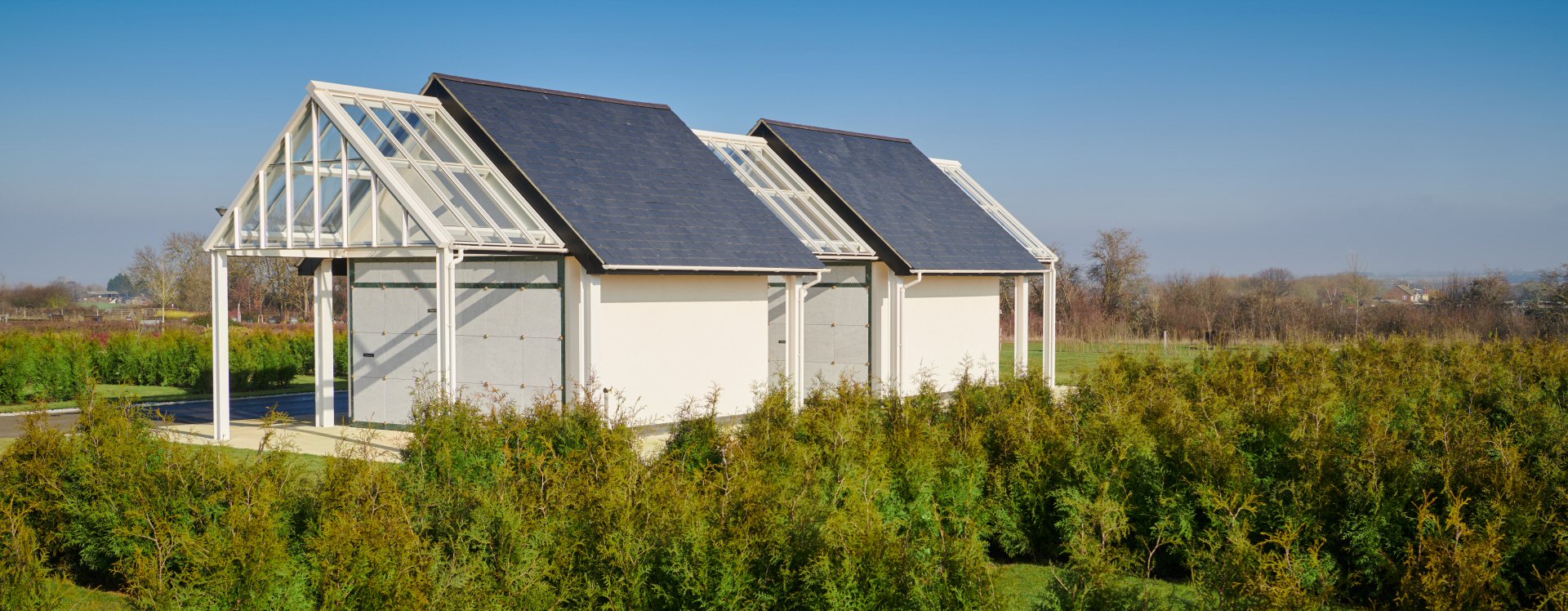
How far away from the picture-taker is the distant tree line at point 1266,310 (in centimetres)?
3547

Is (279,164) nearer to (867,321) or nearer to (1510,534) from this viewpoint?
(867,321)

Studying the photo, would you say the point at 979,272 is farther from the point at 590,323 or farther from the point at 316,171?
the point at 316,171

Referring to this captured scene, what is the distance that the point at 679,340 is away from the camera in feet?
58.0

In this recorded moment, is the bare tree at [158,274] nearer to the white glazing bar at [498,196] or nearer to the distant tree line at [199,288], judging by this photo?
the distant tree line at [199,288]

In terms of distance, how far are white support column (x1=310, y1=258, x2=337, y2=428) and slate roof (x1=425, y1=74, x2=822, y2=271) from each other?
346 cm

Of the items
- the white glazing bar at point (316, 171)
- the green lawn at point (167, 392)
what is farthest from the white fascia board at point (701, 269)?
the green lawn at point (167, 392)

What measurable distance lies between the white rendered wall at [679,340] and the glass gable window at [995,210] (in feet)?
28.9

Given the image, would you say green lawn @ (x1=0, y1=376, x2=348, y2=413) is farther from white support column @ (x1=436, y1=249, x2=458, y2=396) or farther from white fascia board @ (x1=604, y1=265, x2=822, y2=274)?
white fascia board @ (x1=604, y1=265, x2=822, y2=274)

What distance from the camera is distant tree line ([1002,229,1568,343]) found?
35.5 m

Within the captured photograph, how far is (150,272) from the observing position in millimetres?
61188

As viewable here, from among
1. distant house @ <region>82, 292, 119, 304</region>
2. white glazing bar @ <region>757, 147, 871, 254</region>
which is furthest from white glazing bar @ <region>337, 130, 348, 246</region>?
distant house @ <region>82, 292, 119, 304</region>

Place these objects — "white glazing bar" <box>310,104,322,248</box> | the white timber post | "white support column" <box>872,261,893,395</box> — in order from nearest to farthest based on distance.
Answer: "white glazing bar" <box>310,104,322,248</box> → the white timber post → "white support column" <box>872,261,893,395</box>

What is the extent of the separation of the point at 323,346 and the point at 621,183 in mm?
5448

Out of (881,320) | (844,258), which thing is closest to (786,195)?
(844,258)
